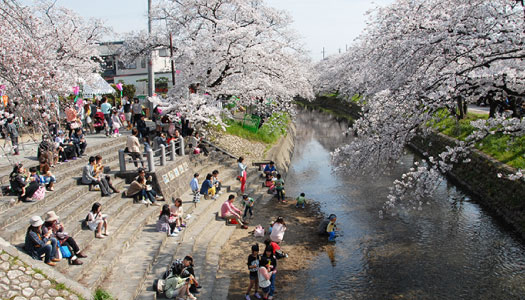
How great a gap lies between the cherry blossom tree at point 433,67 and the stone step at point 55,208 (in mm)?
7712

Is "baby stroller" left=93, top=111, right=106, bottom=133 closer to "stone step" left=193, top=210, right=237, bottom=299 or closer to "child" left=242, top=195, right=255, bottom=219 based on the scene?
"child" left=242, top=195, right=255, bottom=219

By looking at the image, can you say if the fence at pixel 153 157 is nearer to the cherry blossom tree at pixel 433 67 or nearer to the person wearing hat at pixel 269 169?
the person wearing hat at pixel 269 169

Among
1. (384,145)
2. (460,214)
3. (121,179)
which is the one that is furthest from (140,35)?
(460,214)

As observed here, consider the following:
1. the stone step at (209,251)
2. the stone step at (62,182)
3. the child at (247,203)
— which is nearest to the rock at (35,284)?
the stone step at (62,182)

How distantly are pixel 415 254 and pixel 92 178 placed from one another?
1019cm

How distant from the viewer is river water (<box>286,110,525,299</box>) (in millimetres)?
10602

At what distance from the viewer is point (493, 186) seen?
57.1ft

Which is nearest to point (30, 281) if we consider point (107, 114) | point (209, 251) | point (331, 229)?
point (209, 251)

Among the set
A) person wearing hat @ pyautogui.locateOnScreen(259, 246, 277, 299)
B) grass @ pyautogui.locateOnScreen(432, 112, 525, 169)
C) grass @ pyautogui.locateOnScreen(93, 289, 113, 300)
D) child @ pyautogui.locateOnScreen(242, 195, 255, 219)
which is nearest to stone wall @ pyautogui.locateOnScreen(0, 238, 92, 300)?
grass @ pyautogui.locateOnScreen(93, 289, 113, 300)

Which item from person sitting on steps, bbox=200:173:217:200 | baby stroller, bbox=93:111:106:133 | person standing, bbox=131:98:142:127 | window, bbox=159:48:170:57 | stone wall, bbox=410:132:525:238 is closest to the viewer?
stone wall, bbox=410:132:525:238

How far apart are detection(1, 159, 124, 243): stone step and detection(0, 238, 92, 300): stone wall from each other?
19.5 inches

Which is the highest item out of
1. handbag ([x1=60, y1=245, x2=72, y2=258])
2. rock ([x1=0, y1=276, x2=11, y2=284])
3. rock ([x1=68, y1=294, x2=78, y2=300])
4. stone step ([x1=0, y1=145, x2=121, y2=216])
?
stone step ([x1=0, y1=145, x2=121, y2=216])

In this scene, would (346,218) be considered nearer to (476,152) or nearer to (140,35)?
(476,152)

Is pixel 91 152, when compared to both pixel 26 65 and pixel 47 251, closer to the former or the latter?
pixel 26 65
